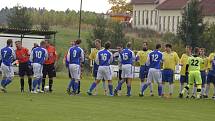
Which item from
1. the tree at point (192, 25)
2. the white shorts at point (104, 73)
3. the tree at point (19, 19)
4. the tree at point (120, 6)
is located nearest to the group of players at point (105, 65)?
the white shorts at point (104, 73)

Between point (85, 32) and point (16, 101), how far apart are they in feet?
231

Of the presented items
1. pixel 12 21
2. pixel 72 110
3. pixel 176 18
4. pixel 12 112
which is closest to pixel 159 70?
pixel 72 110

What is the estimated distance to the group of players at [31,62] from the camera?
99.7 ft

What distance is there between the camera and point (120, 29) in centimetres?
6725

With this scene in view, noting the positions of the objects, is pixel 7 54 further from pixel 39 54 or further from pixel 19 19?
pixel 19 19

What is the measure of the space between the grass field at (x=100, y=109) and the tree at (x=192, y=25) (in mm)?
44120

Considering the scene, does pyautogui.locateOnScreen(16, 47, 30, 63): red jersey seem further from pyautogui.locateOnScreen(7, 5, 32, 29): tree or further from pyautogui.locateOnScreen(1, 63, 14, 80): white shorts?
pyautogui.locateOnScreen(7, 5, 32, 29): tree

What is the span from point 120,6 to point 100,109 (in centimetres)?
11216

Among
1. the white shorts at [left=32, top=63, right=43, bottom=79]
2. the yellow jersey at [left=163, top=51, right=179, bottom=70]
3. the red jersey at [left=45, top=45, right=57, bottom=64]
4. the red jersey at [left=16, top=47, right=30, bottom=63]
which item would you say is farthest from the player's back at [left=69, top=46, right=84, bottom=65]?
the yellow jersey at [left=163, top=51, right=179, bottom=70]

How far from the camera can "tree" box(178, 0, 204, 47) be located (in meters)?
72.6

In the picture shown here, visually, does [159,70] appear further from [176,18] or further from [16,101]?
[176,18]

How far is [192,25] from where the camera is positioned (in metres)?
73.0

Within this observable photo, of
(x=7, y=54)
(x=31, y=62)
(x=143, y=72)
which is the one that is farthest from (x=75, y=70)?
(x=143, y=72)

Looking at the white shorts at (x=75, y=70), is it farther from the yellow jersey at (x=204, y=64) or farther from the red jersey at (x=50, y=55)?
the yellow jersey at (x=204, y=64)
